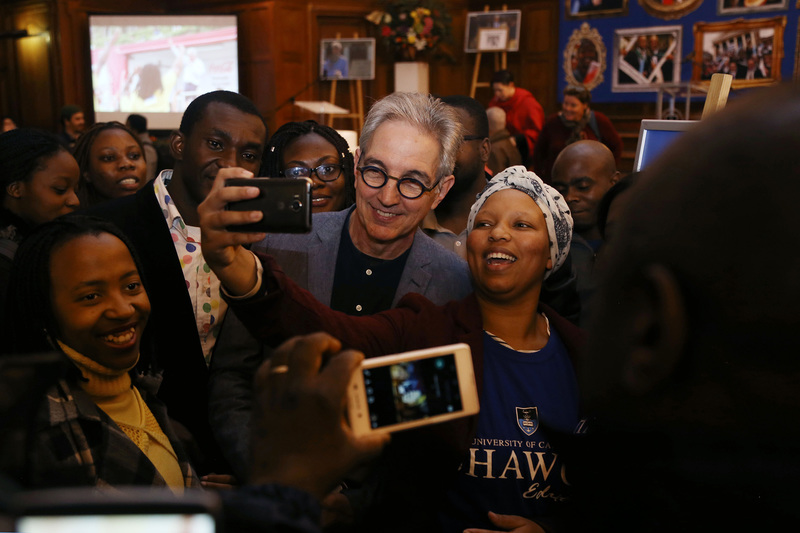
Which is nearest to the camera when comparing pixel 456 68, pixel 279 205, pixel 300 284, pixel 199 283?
pixel 279 205

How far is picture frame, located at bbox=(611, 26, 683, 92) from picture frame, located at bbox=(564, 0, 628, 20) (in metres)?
0.23

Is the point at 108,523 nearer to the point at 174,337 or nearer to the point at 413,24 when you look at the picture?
the point at 174,337

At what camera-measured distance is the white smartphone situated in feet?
2.46

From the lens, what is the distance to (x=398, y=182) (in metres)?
1.75

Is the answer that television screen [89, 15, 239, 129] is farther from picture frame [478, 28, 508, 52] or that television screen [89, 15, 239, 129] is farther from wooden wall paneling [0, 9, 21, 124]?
picture frame [478, 28, 508, 52]

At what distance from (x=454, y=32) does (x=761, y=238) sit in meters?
9.25

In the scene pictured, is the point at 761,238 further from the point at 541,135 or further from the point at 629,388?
the point at 541,135

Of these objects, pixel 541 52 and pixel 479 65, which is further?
pixel 479 65

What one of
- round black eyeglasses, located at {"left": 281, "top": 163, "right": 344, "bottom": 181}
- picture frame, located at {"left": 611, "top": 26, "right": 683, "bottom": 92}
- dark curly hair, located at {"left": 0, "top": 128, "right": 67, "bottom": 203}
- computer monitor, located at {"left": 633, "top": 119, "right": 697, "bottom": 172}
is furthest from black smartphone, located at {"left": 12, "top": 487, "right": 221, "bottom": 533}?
picture frame, located at {"left": 611, "top": 26, "right": 683, "bottom": 92}

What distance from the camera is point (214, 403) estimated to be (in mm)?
1661

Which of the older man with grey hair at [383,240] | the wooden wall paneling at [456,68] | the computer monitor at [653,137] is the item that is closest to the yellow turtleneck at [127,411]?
the older man with grey hair at [383,240]

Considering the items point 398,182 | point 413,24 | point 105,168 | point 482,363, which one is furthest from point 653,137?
point 413,24

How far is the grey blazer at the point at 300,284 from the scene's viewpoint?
5.27ft

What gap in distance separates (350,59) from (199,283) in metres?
7.39
